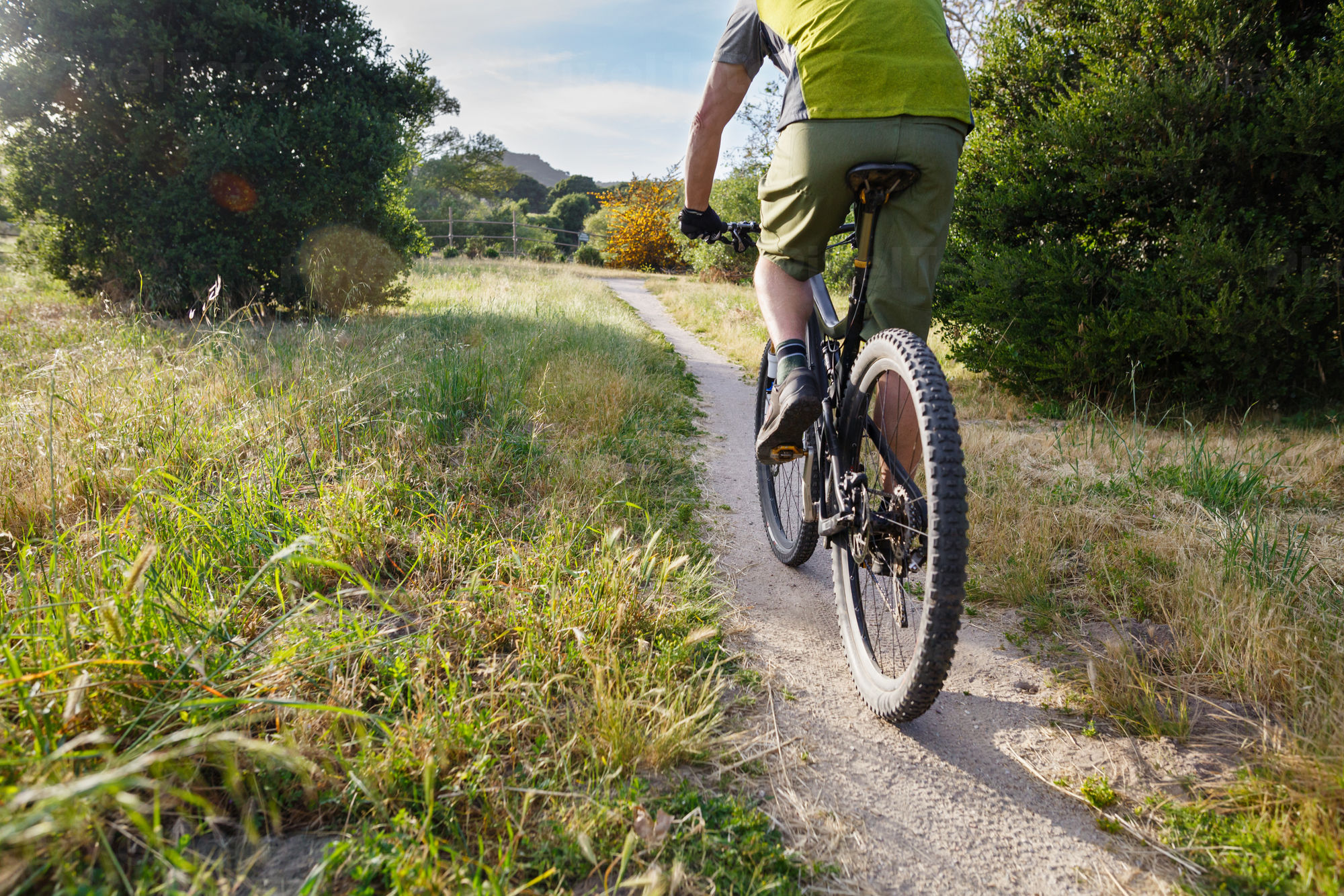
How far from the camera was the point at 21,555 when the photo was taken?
167cm

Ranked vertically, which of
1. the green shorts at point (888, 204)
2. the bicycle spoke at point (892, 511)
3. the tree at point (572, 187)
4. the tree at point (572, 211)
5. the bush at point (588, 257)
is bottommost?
the bicycle spoke at point (892, 511)

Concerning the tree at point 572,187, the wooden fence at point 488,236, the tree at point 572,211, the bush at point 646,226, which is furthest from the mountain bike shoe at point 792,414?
the tree at point 572,187

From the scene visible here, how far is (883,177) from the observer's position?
1.87 meters

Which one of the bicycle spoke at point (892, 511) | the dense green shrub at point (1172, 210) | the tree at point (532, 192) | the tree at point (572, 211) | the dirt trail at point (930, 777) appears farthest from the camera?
the tree at point (532, 192)

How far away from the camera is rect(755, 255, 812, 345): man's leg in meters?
2.23

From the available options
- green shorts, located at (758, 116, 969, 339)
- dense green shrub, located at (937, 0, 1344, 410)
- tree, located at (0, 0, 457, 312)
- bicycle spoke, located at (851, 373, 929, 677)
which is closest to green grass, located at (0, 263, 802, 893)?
bicycle spoke, located at (851, 373, 929, 677)

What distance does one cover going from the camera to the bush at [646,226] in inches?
936

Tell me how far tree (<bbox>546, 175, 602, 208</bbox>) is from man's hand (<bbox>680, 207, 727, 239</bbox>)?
1716 inches

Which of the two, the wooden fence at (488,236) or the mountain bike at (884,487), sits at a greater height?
the wooden fence at (488,236)

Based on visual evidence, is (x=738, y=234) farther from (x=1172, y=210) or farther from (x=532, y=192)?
(x=532, y=192)

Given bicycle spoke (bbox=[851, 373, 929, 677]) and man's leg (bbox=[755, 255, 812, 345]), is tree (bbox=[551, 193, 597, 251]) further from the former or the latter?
bicycle spoke (bbox=[851, 373, 929, 677])

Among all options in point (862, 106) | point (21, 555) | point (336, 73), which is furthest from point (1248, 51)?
point (336, 73)

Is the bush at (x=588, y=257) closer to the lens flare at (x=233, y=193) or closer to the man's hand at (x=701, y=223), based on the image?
the lens flare at (x=233, y=193)

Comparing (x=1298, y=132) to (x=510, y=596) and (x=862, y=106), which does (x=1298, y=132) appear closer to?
(x=862, y=106)
